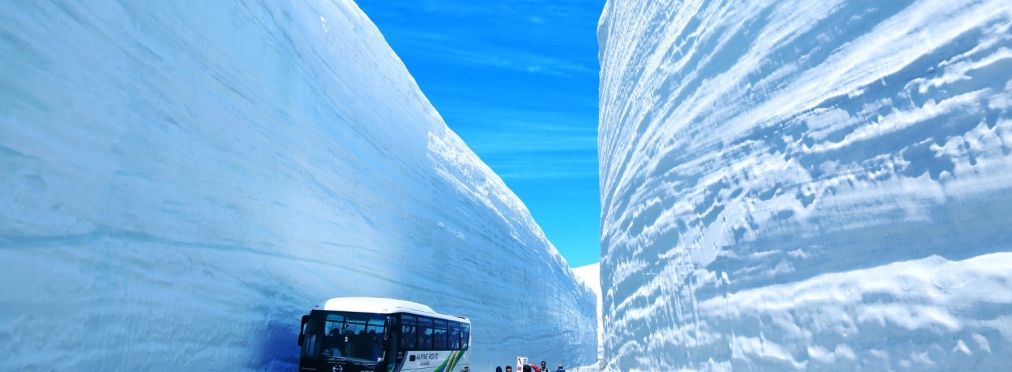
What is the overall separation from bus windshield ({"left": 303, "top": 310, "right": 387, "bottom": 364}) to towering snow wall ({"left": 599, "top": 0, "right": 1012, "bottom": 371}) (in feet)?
11.6

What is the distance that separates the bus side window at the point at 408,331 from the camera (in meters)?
8.53

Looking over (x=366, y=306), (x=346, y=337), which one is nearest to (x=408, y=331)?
(x=366, y=306)

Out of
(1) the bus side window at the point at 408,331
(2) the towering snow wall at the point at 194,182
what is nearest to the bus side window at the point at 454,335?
(1) the bus side window at the point at 408,331

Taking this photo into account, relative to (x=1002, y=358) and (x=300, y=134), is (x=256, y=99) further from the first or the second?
(x=1002, y=358)

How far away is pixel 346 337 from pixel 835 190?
6386mm

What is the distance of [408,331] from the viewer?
28.6 feet

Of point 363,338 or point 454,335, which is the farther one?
point 454,335

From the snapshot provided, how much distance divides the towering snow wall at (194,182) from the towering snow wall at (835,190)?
5644mm

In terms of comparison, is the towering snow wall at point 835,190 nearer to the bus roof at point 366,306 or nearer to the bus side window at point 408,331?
the bus side window at point 408,331

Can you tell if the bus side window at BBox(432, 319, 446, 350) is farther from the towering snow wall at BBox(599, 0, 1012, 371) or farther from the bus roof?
the towering snow wall at BBox(599, 0, 1012, 371)

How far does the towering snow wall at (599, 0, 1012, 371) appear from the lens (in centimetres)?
330

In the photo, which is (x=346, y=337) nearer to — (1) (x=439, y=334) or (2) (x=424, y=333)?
(2) (x=424, y=333)

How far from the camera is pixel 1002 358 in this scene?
3.07 meters

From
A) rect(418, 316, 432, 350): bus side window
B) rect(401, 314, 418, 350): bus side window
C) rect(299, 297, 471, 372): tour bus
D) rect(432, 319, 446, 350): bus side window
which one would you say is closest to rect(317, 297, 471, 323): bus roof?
rect(299, 297, 471, 372): tour bus
